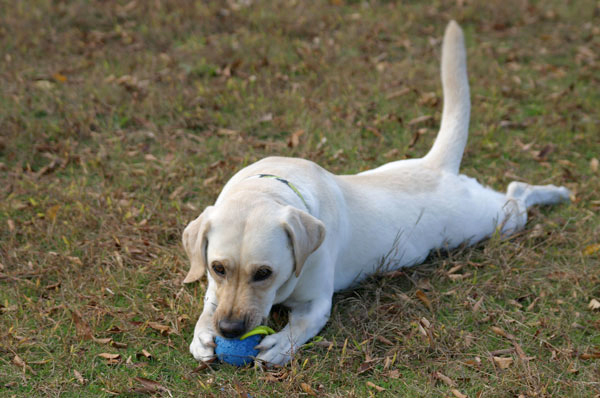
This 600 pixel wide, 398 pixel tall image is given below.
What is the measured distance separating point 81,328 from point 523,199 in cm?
383

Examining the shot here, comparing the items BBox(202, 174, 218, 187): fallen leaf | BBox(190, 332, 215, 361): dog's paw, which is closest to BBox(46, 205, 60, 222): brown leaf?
BBox(202, 174, 218, 187): fallen leaf

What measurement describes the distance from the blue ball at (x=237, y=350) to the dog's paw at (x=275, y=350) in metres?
0.04

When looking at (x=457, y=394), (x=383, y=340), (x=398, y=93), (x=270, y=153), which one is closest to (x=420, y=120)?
(x=398, y=93)

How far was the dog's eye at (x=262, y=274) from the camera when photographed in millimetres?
3350

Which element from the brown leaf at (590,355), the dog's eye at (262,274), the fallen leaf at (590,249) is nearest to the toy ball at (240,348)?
the dog's eye at (262,274)

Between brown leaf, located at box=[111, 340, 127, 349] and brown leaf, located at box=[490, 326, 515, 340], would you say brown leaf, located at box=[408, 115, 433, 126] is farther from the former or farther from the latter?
brown leaf, located at box=[111, 340, 127, 349]

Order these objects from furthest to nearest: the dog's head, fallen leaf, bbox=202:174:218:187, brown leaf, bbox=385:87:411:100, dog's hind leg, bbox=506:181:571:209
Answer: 1. brown leaf, bbox=385:87:411:100
2. fallen leaf, bbox=202:174:218:187
3. dog's hind leg, bbox=506:181:571:209
4. the dog's head

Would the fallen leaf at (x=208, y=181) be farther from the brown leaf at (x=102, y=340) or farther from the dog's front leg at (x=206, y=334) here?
the brown leaf at (x=102, y=340)

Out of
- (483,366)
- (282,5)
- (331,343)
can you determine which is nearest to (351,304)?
(331,343)

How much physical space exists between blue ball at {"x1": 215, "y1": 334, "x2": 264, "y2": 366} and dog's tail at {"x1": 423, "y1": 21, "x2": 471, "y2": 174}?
2.31 m

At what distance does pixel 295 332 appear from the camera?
12.2 ft

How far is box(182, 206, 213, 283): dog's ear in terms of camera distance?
3412 millimetres

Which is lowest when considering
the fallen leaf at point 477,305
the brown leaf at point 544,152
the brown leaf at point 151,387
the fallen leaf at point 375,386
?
the brown leaf at point 151,387

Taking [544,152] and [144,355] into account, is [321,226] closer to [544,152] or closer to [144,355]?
[144,355]
